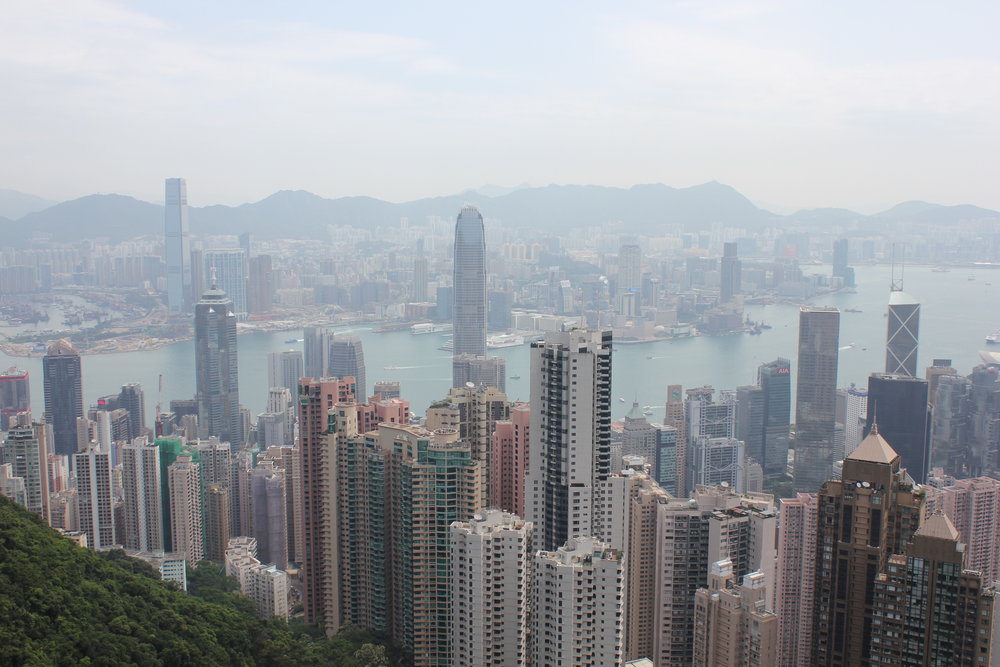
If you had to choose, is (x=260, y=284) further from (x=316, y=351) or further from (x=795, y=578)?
(x=795, y=578)

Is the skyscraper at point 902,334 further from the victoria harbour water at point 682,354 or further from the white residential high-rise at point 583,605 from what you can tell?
the white residential high-rise at point 583,605

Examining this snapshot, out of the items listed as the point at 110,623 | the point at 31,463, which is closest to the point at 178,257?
the point at 31,463

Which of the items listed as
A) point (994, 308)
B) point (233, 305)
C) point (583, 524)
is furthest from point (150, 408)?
point (994, 308)

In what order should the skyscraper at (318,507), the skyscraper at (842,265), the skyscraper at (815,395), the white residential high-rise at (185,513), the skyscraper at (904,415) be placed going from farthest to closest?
1. the skyscraper at (842,265)
2. the skyscraper at (815,395)
3. the skyscraper at (904,415)
4. the white residential high-rise at (185,513)
5. the skyscraper at (318,507)

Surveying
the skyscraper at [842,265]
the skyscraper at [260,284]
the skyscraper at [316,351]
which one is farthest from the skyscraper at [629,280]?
the skyscraper at [260,284]

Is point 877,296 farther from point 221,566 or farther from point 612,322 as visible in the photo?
point 221,566
